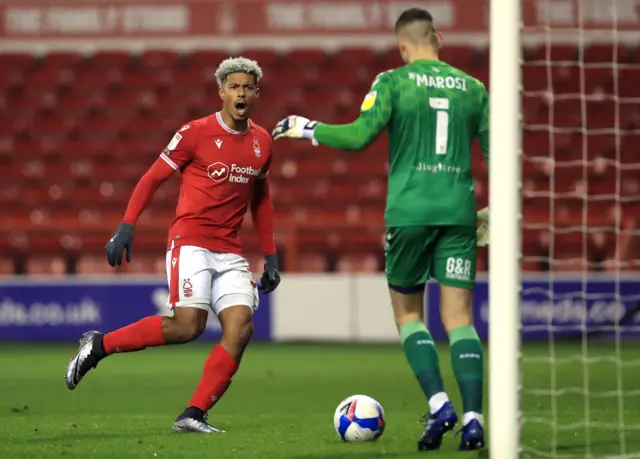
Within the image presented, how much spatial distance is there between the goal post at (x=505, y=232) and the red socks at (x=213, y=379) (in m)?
1.92

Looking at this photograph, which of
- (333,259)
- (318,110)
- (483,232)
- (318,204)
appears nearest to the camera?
(483,232)

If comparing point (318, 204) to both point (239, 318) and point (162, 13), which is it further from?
point (239, 318)

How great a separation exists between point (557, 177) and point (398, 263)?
39.1 feet

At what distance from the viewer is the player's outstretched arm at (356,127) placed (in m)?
5.10

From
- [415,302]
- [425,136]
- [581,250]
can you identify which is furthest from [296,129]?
[581,250]

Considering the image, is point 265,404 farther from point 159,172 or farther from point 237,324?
point 159,172

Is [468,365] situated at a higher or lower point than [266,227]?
lower

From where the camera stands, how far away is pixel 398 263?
526 cm

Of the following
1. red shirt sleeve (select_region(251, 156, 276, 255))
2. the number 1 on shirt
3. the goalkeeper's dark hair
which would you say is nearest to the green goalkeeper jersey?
the number 1 on shirt

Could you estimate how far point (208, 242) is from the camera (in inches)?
243

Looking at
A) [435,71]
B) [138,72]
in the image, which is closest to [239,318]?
[435,71]

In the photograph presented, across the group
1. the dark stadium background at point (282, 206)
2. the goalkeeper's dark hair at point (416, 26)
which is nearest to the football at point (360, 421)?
the dark stadium background at point (282, 206)

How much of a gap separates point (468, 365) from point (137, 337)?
71.7 inches

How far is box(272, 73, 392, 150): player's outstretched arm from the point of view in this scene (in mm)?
5098
